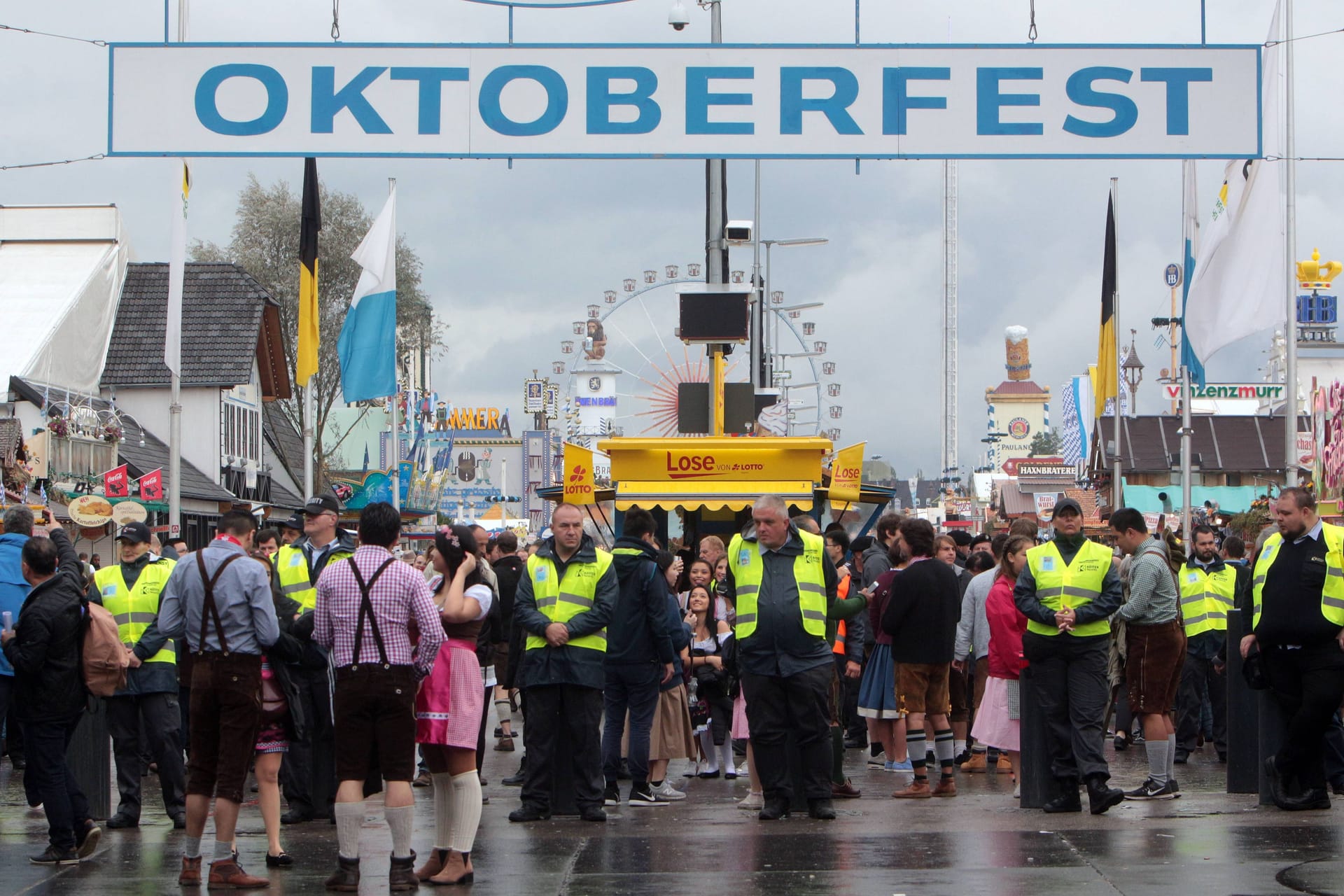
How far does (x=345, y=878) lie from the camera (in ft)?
24.6

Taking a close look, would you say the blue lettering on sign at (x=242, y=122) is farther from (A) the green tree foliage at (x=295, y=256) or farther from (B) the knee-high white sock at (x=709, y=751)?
(A) the green tree foliage at (x=295, y=256)

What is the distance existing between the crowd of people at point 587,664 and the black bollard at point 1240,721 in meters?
0.25

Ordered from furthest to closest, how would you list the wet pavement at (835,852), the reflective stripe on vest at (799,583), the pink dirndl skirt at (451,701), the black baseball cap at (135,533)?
1. the black baseball cap at (135,533)
2. the reflective stripe on vest at (799,583)
3. the pink dirndl skirt at (451,701)
4. the wet pavement at (835,852)

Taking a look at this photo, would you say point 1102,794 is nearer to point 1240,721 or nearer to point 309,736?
point 1240,721

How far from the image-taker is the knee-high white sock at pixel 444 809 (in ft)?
25.9

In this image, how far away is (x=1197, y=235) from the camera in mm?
24969

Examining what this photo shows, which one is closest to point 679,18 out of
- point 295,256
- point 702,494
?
point 702,494

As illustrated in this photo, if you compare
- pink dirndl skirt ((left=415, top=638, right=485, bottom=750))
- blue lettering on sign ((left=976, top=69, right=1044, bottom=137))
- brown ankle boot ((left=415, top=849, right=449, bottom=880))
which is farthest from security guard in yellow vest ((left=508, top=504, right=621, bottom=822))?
blue lettering on sign ((left=976, top=69, right=1044, bottom=137))

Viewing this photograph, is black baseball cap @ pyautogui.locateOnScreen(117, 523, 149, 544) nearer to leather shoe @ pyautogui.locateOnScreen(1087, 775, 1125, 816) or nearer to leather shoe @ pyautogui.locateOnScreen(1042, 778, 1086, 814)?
leather shoe @ pyautogui.locateOnScreen(1042, 778, 1086, 814)

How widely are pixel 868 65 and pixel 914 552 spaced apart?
3518 mm

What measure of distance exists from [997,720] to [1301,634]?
2.47 metres

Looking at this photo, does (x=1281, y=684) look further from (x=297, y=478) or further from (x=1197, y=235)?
(x=297, y=478)

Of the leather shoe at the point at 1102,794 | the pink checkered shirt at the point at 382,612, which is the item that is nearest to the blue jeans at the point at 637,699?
the leather shoe at the point at 1102,794

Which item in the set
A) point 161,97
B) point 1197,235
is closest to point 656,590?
point 161,97
